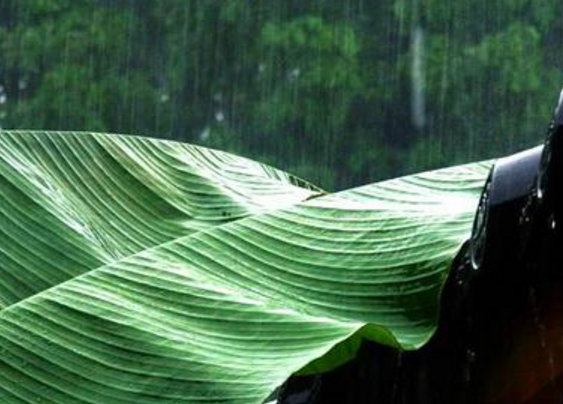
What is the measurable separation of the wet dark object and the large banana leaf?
46 millimetres

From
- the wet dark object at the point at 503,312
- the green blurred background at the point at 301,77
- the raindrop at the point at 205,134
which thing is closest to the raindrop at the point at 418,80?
the green blurred background at the point at 301,77

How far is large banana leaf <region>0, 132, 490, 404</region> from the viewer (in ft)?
4.19

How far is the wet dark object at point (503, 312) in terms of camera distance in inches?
50.3

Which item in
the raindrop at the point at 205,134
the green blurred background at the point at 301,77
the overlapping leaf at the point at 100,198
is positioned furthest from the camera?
the raindrop at the point at 205,134

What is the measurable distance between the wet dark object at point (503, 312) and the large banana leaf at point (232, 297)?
0.15ft

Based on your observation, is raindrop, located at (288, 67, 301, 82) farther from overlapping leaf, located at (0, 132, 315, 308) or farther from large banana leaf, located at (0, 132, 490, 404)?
large banana leaf, located at (0, 132, 490, 404)

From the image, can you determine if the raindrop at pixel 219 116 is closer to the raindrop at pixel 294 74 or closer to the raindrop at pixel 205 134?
the raindrop at pixel 205 134

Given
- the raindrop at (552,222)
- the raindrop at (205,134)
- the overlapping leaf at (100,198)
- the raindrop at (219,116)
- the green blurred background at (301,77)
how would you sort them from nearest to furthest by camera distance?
1. the raindrop at (552,222)
2. the overlapping leaf at (100,198)
3. the green blurred background at (301,77)
4. the raindrop at (205,134)
5. the raindrop at (219,116)

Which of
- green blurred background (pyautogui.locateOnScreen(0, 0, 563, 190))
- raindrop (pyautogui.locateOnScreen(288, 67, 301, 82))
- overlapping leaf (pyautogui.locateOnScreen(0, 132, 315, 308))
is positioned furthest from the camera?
raindrop (pyautogui.locateOnScreen(288, 67, 301, 82))

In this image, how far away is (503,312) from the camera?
1.34m

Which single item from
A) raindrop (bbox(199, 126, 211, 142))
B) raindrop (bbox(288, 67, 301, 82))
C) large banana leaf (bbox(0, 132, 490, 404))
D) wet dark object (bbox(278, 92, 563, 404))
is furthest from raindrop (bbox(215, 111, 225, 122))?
wet dark object (bbox(278, 92, 563, 404))

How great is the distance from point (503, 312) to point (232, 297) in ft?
0.74

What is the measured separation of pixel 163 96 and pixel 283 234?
10.2 metres

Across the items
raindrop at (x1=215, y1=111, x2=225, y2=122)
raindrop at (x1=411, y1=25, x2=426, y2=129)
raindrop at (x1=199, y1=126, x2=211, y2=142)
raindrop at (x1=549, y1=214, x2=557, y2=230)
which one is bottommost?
raindrop at (x1=199, y1=126, x2=211, y2=142)
